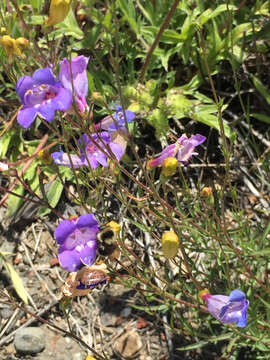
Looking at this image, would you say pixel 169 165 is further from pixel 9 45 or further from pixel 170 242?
pixel 9 45

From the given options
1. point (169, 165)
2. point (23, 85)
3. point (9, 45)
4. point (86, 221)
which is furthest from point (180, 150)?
point (9, 45)

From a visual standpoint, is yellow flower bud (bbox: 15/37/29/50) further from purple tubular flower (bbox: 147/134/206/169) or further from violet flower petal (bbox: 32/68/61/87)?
purple tubular flower (bbox: 147/134/206/169)

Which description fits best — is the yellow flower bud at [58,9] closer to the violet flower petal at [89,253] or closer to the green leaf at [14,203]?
the violet flower petal at [89,253]

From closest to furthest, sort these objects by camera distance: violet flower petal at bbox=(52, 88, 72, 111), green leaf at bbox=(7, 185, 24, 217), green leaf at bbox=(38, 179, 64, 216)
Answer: violet flower petal at bbox=(52, 88, 72, 111) → green leaf at bbox=(38, 179, 64, 216) → green leaf at bbox=(7, 185, 24, 217)

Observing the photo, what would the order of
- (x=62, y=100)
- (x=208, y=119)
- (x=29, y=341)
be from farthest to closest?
1. (x=208, y=119)
2. (x=29, y=341)
3. (x=62, y=100)

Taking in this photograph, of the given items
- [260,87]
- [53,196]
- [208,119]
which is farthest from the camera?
[260,87]

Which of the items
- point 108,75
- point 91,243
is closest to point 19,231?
point 108,75

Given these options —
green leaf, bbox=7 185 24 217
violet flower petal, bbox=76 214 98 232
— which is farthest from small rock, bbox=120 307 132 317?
violet flower petal, bbox=76 214 98 232
